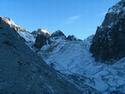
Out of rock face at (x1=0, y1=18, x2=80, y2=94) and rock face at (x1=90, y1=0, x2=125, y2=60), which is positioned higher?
rock face at (x1=90, y1=0, x2=125, y2=60)

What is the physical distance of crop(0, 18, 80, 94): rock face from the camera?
34844mm

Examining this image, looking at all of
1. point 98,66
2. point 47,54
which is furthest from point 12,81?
point 47,54

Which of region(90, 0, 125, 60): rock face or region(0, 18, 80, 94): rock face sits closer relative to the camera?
region(0, 18, 80, 94): rock face

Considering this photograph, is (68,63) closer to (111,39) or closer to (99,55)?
(99,55)

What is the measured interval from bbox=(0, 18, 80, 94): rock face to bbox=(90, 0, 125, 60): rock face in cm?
11606

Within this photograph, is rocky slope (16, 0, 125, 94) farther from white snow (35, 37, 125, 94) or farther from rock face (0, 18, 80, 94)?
rock face (0, 18, 80, 94)

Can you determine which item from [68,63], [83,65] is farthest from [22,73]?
[68,63]

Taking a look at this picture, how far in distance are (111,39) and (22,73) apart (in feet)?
425

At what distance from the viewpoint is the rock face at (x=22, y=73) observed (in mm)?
34844

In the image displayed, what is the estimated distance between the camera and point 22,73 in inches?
1483

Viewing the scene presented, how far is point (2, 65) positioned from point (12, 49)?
4.56m

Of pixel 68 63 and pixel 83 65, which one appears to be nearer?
pixel 83 65

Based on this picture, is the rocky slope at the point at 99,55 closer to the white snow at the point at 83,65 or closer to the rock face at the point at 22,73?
the white snow at the point at 83,65

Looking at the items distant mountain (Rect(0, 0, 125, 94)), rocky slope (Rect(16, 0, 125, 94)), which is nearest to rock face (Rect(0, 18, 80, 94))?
distant mountain (Rect(0, 0, 125, 94))
